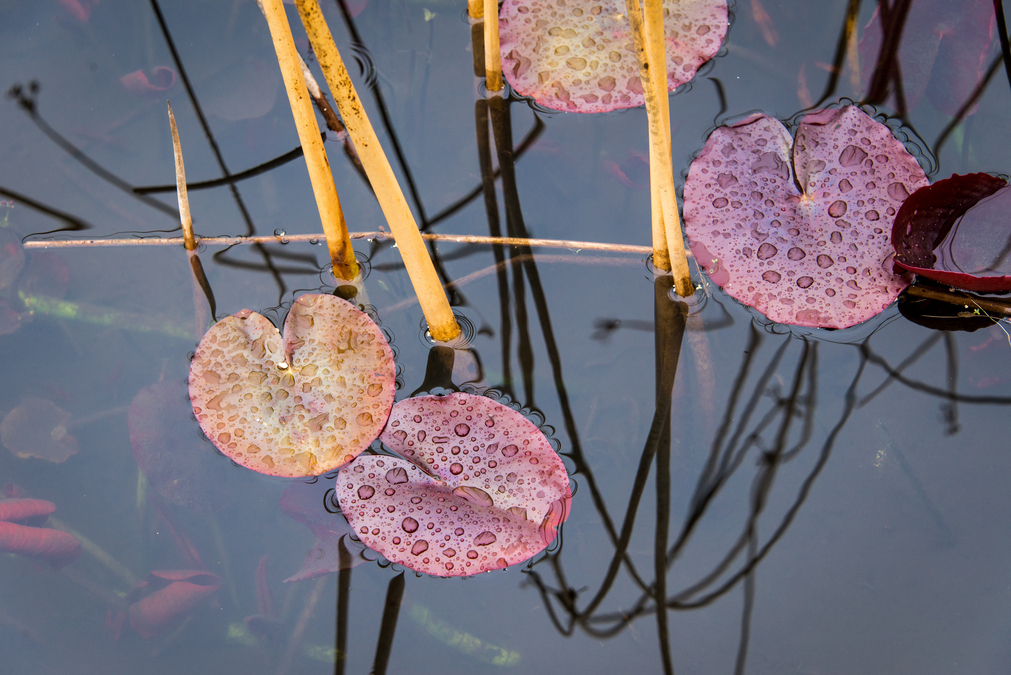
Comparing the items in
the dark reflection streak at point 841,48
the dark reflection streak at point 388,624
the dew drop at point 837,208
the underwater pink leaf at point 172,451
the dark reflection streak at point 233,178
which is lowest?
the dark reflection streak at point 388,624

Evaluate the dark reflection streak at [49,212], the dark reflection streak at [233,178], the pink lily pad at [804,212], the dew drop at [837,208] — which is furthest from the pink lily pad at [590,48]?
the dark reflection streak at [49,212]

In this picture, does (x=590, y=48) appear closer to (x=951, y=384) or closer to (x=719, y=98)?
(x=719, y=98)

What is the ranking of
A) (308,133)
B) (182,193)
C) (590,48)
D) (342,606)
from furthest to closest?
(590,48) < (182,193) < (342,606) < (308,133)

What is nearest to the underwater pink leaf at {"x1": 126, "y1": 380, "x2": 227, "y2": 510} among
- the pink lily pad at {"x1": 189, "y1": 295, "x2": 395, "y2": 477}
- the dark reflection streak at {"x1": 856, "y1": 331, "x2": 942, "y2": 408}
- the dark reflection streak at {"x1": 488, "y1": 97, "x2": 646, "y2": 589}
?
the pink lily pad at {"x1": 189, "y1": 295, "x2": 395, "y2": 477}

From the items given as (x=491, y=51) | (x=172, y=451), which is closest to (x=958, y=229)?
(x=491, y=51)

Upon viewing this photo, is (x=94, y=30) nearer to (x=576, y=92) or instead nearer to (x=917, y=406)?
(x=576, y=92)

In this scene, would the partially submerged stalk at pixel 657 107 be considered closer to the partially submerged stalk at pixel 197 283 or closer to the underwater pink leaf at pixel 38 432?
the partially submerged stalk at pixel 197 283

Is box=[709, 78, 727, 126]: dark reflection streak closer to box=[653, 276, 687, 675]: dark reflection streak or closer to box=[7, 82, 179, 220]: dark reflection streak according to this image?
box=[653, 276, 687, 675]: dark reflection streak
